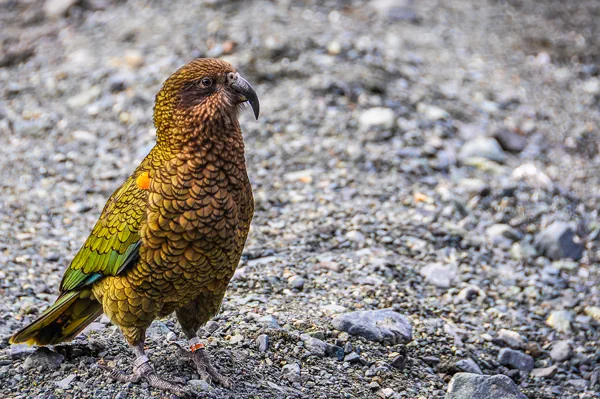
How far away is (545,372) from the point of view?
5.82 meters

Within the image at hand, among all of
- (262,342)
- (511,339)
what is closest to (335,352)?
(262,342)

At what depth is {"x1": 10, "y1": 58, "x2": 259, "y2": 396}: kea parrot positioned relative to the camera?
4449 mm

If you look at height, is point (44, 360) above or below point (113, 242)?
below

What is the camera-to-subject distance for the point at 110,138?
356 inches

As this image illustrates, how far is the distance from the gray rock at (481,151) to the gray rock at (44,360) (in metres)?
5.22

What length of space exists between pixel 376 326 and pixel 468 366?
0.71 metres

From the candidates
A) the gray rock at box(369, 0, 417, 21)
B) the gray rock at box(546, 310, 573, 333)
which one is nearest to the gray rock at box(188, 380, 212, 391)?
the gray rock at box(546, 310, 573, 333)

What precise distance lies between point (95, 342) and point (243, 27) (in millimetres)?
6399

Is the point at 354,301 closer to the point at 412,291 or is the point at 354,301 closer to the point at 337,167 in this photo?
the point at 412,291

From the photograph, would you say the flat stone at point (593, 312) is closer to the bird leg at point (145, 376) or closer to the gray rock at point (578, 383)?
the gray rock at point (578, 383)

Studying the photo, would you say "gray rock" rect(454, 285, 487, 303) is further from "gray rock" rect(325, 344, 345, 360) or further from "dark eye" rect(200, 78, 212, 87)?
"dark eye" rect(200, 78, 212, 87)

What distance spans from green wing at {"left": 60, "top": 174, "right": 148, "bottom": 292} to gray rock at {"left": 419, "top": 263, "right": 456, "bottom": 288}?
2.97 m

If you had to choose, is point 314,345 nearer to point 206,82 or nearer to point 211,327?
point 211,327

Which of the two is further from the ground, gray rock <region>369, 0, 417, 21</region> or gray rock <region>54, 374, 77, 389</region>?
gray rock <region>54, 374, 77, 389</region>
